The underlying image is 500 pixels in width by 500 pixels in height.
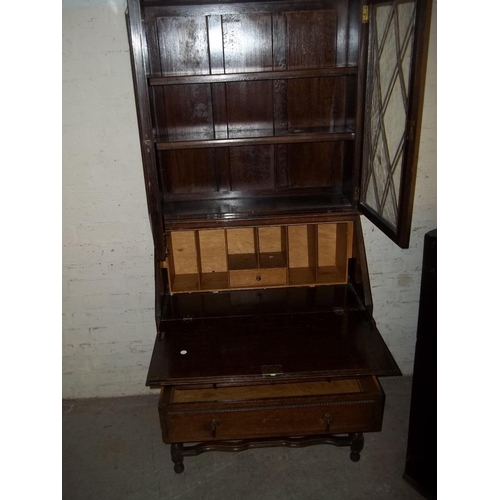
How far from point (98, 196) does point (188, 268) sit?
1.98ft

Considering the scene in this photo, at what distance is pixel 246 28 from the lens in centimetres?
190

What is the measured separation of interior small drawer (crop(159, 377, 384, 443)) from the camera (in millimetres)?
1768

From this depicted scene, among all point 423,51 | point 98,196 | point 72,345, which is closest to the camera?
point 423,51

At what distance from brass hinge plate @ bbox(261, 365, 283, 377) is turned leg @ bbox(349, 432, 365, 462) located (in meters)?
0.67

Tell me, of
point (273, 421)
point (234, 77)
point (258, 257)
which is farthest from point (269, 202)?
point (273, 421)

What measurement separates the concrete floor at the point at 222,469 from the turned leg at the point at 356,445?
2.4 inches

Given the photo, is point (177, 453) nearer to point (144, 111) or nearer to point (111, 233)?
point (111, 233)

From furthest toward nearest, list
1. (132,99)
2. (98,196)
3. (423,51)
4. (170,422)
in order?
1. (98,196)
2. (132,99)
3. (170,422)
4. (423,51)

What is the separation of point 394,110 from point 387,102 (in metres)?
0.08

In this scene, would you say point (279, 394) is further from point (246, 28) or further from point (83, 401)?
point (246, 28)

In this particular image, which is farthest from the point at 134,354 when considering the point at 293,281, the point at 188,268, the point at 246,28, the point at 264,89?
the point at 246,28

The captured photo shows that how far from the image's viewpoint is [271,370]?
168 cm

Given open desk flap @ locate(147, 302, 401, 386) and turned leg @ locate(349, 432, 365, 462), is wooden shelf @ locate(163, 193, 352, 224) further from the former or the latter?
turned leg @ locate(349, 432, 365, 462)

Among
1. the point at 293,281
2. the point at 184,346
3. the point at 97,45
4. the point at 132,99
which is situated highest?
the point at 97,45
